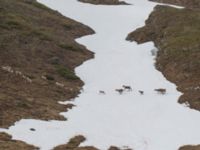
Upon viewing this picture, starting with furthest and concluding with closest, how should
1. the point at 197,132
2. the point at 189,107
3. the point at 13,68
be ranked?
the point at 13,68 < the point at 189,107 < the point at 197,132

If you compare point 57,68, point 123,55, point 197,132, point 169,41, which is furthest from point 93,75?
point 197,132

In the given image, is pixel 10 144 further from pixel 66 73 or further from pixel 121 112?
pixel 66 73

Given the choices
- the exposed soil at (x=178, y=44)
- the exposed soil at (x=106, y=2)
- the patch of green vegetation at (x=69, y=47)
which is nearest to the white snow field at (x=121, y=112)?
the exposed soil at (x=178, y=44)

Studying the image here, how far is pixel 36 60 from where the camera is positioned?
73375 millimetres

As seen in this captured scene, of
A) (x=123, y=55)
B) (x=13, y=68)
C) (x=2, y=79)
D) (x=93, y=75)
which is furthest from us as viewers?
(x=123, y=55)

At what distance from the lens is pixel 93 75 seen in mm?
70812

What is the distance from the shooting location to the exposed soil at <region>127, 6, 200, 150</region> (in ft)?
203

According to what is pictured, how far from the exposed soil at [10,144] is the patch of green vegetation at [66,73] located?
1032 inches

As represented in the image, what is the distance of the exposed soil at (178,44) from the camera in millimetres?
61881

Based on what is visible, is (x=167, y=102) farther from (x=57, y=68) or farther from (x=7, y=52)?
(x=7, y=52)

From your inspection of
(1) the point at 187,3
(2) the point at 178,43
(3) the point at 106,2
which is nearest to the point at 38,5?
(3) the point at 106,2

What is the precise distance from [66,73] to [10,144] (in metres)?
29.3

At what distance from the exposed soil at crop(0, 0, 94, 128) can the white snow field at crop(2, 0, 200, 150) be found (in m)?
2.09

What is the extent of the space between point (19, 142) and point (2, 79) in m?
19.6
